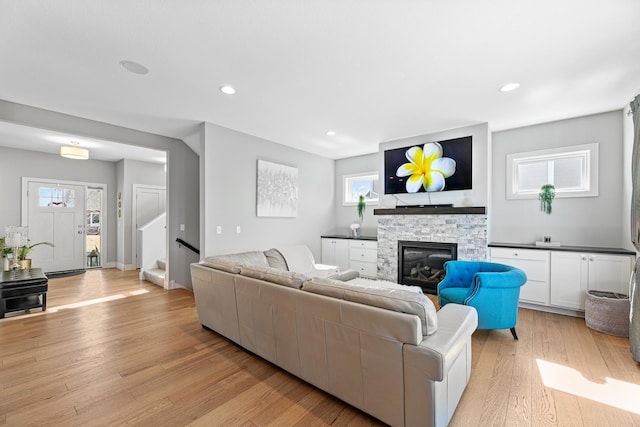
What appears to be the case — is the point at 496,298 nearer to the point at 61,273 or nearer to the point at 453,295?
the point at 453,295

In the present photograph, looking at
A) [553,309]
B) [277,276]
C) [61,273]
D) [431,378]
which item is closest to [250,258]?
[277,276]

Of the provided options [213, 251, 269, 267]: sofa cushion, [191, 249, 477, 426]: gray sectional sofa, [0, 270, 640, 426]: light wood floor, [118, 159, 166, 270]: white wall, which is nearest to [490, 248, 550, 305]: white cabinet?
[0, 270, 640, 426]: light wood floor

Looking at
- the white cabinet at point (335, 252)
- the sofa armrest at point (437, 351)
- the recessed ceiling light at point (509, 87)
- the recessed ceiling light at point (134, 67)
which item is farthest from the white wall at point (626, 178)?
the recessed ceiling light at point (134, 67)

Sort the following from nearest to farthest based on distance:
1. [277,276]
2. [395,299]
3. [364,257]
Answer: [395,299], [277,276], [364,257]

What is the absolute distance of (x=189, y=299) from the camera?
445cm

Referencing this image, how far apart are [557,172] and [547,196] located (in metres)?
0.43

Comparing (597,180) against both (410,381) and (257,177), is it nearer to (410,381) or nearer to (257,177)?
(410,381)

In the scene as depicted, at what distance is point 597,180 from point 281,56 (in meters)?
4.40

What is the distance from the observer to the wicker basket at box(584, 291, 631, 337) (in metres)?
3.02

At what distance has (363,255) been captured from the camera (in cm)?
563

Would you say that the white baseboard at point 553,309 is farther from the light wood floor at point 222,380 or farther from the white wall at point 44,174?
the white wall at point 44,174

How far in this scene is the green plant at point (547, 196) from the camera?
4023 mm

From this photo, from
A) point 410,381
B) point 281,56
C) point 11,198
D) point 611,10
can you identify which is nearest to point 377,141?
point 281,56

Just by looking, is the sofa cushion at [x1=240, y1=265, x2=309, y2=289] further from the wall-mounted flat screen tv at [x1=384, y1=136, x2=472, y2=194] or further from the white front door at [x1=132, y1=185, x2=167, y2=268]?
the white front door at [x1=132, y1=185, x2=167, y2=268]
